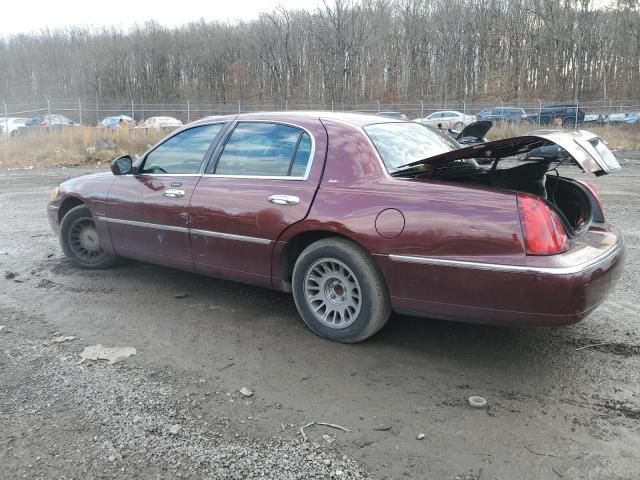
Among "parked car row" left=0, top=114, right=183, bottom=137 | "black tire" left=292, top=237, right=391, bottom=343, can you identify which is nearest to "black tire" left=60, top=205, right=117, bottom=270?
"black tire" left=292, top=237, right=391, bottom=343

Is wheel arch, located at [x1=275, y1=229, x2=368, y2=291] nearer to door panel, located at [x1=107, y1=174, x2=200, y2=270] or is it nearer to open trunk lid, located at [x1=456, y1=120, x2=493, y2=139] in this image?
door panel, located at [x1=107, y1=174, x2=200, y2=270]

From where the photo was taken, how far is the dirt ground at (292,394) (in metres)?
2.56

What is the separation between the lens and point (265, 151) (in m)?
4.26

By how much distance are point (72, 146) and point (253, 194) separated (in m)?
18.2

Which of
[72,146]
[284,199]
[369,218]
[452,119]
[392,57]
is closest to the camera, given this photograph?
[369,218]

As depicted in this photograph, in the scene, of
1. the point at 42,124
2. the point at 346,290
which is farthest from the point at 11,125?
the point at 346,290

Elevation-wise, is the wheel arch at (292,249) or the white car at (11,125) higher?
the white car at (11,125)

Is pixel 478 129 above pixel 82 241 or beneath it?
above

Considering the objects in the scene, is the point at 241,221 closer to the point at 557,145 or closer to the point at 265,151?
the point at 265,151

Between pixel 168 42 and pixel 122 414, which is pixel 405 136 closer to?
pixel 122 414

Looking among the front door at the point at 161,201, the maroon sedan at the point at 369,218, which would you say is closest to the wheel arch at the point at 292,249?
the maroon sedan at the point at 369,218

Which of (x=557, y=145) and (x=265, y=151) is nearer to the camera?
(x=557, y=145)

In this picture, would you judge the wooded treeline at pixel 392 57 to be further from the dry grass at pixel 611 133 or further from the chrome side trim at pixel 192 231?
the chrome side trim at pixel 192 231

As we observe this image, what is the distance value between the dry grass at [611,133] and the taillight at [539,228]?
61.5 feet
